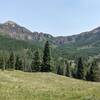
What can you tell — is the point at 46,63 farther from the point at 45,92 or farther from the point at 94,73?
the point at 45,92

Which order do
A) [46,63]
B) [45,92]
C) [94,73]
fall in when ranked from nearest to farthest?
[45,92] → [46,63] → [94,73]

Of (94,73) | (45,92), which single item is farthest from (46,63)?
(45,92)

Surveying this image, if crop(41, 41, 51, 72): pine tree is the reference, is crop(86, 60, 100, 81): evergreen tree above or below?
below

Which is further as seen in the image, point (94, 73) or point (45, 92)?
point (94, 73)

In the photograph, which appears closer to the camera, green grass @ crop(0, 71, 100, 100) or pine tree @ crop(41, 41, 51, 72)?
green grass @ crop(0, 71, 100, 100)

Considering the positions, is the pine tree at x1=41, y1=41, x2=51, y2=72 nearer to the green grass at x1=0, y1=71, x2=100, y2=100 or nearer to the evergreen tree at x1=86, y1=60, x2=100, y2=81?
the evergreen tree at x1=86, y1=60, x2=100, y2=81

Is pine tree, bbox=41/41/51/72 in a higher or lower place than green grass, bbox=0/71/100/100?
higher

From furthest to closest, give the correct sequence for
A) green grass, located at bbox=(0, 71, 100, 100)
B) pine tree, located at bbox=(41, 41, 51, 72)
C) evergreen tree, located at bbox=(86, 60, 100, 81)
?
evergreen tree, located at bbox=(86, 60, 100, 81)
pine tree, located at bbox=(41, 41, 51, 72)
green grass, located at bbox=(0, 71, 100, 100)

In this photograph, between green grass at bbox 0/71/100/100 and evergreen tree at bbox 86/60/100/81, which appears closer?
green grass at bbox 0/71/100/100

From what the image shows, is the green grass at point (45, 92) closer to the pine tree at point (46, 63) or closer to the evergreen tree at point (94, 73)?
the pine tree at point (46, 63)

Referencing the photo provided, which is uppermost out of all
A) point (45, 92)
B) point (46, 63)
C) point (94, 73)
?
point (46, 63)

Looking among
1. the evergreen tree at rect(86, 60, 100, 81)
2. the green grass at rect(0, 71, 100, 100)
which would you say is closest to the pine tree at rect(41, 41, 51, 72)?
the evergreen tree at rect(86, 60, 100, 81)

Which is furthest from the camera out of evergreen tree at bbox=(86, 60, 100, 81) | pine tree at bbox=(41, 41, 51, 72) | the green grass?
evergreen tree at bbox=(86, 60, 100, 81)

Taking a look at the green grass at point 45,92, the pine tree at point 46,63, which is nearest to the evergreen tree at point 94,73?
the pine tree at point 46,63
